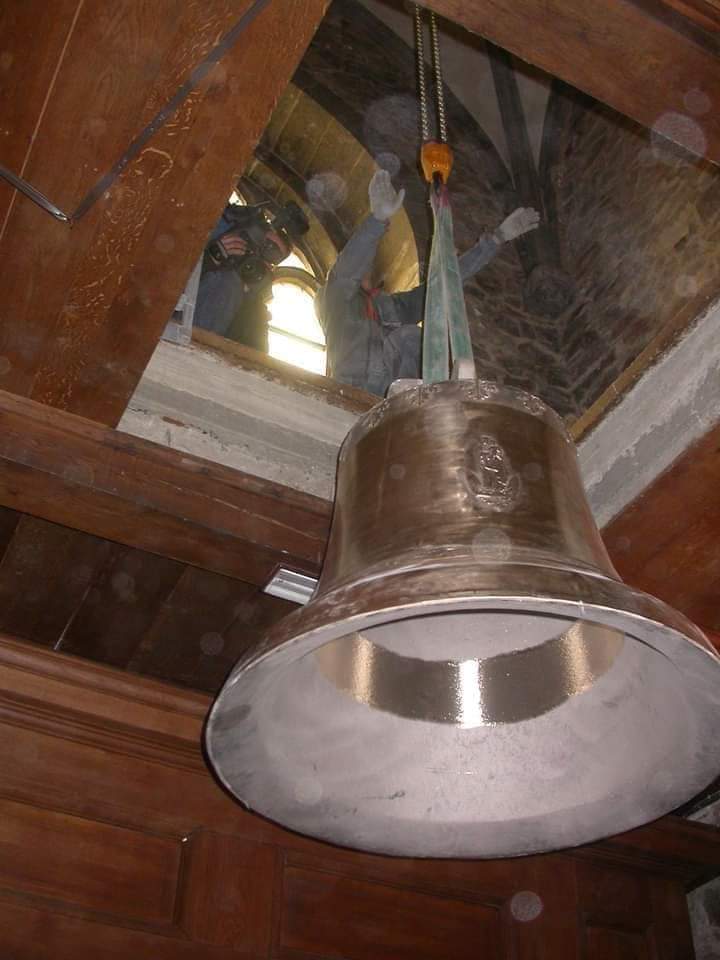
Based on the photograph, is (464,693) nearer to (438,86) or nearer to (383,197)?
(438,86)

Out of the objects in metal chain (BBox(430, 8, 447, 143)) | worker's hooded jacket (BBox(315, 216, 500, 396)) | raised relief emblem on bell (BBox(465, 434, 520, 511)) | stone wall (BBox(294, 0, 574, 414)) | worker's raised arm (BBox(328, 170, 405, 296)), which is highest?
raised relief emblem on bell (BBox(465, 434, 520, 511))

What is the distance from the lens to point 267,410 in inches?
133

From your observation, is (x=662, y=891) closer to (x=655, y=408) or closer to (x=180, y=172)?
(x=655, y=408)

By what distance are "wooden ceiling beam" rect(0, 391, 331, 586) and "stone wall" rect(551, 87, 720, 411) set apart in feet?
12.9

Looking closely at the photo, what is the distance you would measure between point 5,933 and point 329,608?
4.84 ft

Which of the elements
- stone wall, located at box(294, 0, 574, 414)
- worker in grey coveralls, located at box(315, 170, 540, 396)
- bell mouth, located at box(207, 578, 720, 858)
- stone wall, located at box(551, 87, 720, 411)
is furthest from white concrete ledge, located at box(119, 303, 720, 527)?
stone wall, located at box(551, 87, 720, 411)

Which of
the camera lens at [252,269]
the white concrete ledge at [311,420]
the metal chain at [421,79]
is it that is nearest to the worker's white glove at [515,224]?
the metal chain at [421,79]

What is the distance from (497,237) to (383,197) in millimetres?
1235

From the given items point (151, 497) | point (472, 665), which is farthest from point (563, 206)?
point (472, 665)

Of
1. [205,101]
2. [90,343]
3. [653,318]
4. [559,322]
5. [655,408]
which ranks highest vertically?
[205,101]

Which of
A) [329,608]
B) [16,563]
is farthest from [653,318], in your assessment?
[329,608]

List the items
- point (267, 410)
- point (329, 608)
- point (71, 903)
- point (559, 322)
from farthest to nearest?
point (559, 322) < point (267, 410) < point (71, 903) < point (329, 608)

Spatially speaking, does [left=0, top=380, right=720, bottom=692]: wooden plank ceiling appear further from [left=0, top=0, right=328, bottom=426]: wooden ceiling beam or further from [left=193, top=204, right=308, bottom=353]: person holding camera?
[left=193, top=204, right=308, bottom=353]: person holding camera

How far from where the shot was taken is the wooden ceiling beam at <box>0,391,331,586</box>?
254cm
